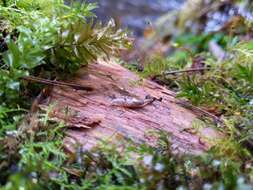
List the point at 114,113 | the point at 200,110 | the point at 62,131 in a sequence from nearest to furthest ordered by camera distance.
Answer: the point at 62,131 < the point at 114,113 < the point at 200,110

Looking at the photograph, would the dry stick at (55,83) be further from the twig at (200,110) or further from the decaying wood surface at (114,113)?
the twig at (200,110)

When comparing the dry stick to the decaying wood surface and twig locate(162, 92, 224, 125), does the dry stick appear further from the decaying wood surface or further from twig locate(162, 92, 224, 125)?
twig locate(162, 92, 224, 125)

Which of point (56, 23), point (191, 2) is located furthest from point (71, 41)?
point (191, 2)

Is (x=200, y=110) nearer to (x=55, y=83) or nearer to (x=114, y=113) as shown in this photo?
(x=114, y=113)

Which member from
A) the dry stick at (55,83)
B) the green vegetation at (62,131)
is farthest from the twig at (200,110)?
the dry stick at (55,83)

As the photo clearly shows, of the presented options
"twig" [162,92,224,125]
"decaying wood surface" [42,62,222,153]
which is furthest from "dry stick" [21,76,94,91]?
"twig" [162,92,224,125]

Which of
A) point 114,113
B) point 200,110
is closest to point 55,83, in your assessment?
point 114,113
